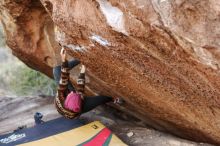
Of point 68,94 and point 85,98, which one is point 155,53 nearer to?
point 68,94

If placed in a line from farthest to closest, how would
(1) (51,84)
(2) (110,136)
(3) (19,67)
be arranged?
(3) (19,67), (1) (51,84), (2) (110,136)

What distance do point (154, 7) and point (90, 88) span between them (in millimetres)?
3009

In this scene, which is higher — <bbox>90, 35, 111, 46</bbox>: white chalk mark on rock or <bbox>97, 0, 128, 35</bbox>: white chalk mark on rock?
<bbox>97, 0, 128, 35</bbox>: white chalk mark on rock

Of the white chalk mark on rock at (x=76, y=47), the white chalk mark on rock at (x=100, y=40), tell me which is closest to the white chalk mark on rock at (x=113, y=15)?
the white chalk mark on rock at (x=100, y=40)

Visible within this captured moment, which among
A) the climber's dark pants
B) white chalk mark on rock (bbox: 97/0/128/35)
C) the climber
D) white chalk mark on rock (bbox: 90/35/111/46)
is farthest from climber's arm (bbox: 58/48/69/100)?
white chalk mark on rock (bbox: 97/0/128/35)

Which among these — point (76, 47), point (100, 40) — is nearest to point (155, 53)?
point (100, 40)

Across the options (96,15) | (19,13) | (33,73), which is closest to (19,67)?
(33,73)

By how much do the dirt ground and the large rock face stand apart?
220mm

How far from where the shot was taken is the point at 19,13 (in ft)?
21.8

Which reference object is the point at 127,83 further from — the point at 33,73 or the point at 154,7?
the point at 33,73

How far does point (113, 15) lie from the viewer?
419cm

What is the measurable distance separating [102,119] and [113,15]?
2.70 meters

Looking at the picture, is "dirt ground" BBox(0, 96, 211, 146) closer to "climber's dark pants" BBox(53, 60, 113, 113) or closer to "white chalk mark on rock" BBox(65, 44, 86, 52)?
"climber's dark pants" BBox(53, 60, 113, 113)

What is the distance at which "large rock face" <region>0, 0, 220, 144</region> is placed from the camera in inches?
145
